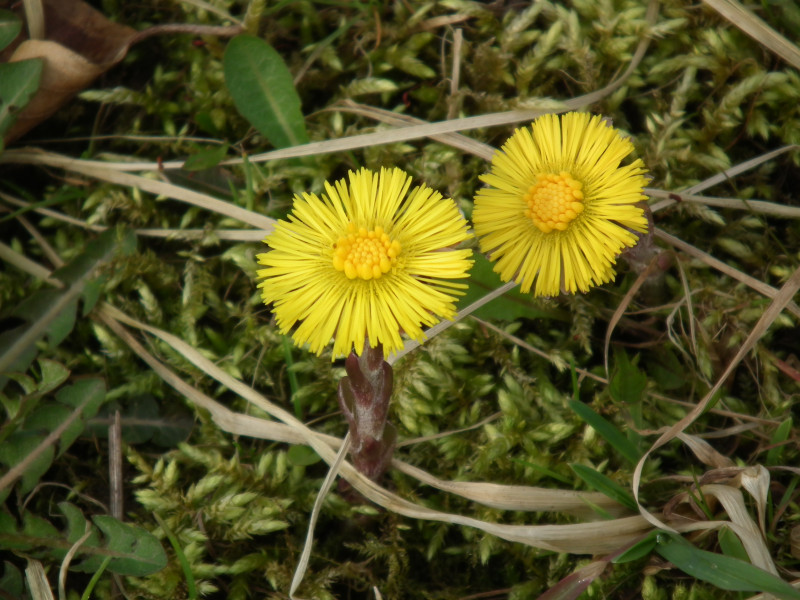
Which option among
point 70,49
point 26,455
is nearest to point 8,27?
point 70,49

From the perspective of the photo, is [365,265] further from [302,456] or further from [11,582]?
[11,582]

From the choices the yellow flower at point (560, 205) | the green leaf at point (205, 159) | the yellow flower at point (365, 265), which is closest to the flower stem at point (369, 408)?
the yellow flower at point (365, 265)

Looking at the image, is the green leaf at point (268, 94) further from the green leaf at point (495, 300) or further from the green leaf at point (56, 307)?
the green leaf at point (495, 300)

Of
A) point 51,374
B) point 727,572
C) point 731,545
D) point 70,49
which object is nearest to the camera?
point 727,572

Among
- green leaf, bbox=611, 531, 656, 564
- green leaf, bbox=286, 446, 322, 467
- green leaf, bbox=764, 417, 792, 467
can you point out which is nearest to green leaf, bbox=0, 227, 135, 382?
green leaf, bbox=286, 446, 322, 467

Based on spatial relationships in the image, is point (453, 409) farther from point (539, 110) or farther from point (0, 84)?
point (0, 84)
